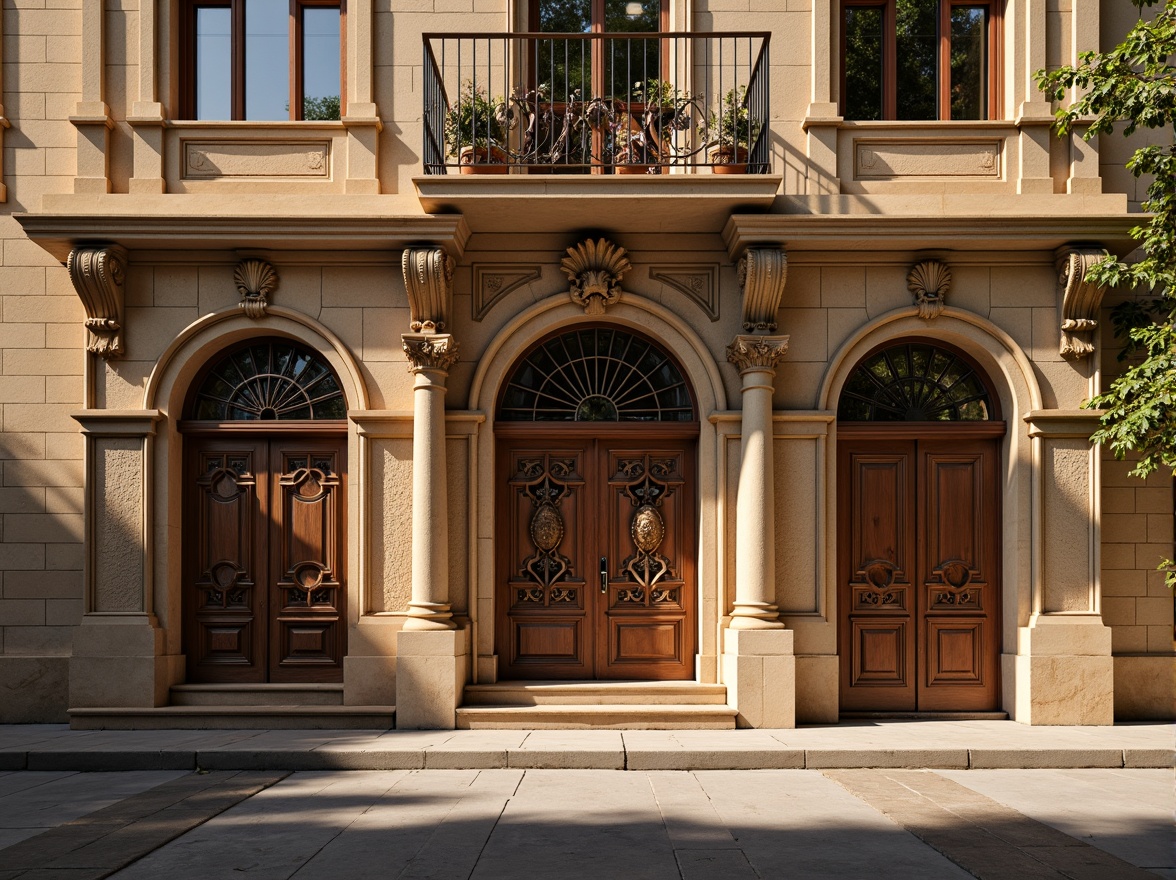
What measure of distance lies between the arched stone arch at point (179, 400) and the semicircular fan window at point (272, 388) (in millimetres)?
228

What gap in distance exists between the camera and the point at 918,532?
36.9 ft

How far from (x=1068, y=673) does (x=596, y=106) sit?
7234mm

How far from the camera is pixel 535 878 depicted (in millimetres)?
5719

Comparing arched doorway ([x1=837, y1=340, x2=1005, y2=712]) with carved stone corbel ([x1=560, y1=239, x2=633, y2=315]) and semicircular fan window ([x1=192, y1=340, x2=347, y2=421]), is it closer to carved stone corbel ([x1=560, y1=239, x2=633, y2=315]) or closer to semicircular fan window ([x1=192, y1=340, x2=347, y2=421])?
carved stone corbel ([x1=560, y1=239, x2=633, y2=315])

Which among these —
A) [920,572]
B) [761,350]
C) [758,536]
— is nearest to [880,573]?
[920,572]

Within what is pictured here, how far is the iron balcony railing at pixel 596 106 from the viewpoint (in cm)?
1065

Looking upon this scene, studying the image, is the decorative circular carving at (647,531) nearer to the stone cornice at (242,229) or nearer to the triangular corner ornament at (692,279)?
the triangular corner ornament at (692,279)

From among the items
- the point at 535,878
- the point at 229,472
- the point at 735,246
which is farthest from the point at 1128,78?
the point at 229,472

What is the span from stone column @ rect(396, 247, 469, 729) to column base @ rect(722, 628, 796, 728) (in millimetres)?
2718

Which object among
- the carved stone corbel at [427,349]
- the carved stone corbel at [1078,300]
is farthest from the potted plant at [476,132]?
the carved stone corbel at [1078,300]

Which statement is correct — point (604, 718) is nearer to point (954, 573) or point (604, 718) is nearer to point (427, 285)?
point (954, 573)

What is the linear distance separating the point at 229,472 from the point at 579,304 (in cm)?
407

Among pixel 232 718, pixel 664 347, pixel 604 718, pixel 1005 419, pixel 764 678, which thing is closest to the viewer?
pixel 604 718

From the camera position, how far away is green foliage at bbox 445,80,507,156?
1079cm
